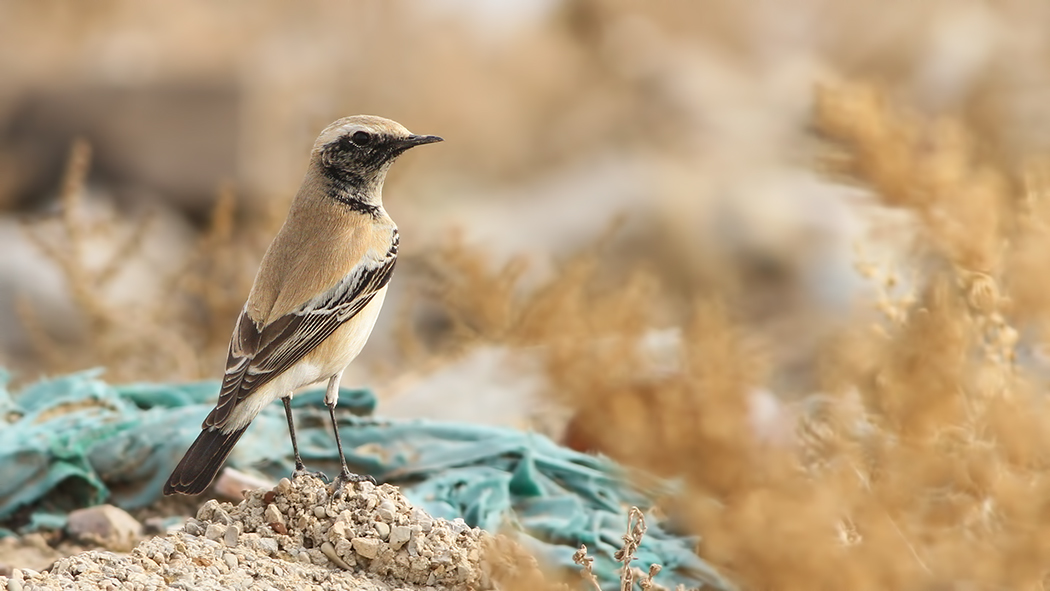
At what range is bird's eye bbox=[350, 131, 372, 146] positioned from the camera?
372cm

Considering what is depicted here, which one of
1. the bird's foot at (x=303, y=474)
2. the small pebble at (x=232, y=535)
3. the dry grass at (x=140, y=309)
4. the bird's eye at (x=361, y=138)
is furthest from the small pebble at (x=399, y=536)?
the dry grass at (x=140, y=309)

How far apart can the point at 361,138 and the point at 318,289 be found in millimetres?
468

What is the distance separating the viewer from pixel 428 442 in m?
4.95

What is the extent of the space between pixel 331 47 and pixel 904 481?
13.4 metres

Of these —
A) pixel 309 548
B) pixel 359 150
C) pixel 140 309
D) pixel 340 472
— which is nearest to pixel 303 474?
pixel 340 472

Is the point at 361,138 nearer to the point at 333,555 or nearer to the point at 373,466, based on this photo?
the point at 333,555

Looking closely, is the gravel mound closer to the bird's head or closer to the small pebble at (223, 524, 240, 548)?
the small pebble at (223, 524, 240, 548)

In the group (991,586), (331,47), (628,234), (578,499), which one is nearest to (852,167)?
(578,499)

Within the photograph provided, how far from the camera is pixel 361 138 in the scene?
3.73 metres

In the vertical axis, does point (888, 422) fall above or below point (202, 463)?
below

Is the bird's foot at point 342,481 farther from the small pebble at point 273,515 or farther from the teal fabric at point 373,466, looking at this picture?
the teal fabric at point 373,466

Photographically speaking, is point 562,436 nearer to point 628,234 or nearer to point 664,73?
point 628,234

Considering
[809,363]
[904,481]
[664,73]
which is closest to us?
[904,481]

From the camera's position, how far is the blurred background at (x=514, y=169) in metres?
7.02
